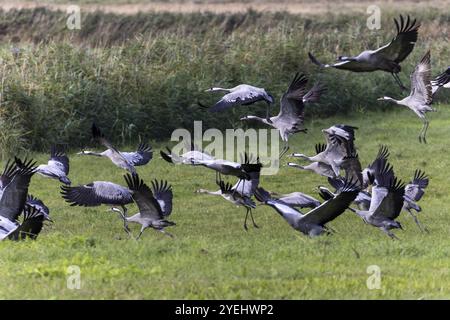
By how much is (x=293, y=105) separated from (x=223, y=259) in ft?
15.0

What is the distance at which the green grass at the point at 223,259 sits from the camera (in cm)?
815

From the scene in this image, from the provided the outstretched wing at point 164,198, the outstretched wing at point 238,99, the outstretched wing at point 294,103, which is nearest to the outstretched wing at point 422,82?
the outstretched wing at point 294,103

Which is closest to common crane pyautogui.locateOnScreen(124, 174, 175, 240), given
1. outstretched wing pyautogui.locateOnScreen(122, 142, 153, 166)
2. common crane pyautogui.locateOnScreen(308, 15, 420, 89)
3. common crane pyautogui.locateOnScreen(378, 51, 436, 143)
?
outstretched wing pyautogui.locateOnScreen(122, 142, 153, 166)

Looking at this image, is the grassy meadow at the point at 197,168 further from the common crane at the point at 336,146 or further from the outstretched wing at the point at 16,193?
the common crane at the point at 336,146

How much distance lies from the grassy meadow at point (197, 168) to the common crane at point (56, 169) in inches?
23.5

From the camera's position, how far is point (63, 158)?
1351 cm

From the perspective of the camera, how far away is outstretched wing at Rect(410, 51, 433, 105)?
13436 mm

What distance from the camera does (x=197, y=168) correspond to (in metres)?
17.5

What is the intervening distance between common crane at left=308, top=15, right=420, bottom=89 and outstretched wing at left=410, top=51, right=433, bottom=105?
31.8 inches

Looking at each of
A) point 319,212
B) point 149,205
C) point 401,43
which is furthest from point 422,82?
point 149,205

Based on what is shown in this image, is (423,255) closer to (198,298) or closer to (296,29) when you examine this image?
(198,298)

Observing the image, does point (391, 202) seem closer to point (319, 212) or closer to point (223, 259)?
point (319, 212)
